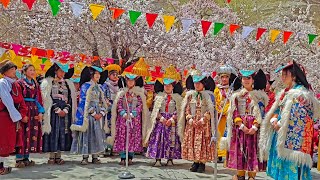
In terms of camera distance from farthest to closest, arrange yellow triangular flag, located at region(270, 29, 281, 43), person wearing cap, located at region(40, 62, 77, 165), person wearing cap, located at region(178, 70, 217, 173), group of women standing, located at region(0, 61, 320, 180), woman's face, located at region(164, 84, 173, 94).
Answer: yellow triangular flag, located at region(270, 29, 281, 43) < woman's face, located at region(164, 84, 173, 94) < person wearing cap, located at region(40, 62, 77, 165) < person wearing cap, located at region(178, 70, 217, 173) < group of women standing, located at region(0, 61, 320, 180)

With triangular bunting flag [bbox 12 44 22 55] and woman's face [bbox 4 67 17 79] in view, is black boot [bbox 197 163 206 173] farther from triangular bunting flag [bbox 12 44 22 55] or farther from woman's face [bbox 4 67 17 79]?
triangular bunting flag [bbox 12 44 22 55]

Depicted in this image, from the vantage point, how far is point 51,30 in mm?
13750

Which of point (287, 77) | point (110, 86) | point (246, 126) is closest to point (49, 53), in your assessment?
point (110, 86)

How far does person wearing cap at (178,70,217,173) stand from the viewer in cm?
673

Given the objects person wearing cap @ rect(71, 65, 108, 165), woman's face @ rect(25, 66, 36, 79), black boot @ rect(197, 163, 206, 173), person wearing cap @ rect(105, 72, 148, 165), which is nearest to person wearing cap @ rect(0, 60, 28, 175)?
woman's face @ rect(25, 66, 36, 79)

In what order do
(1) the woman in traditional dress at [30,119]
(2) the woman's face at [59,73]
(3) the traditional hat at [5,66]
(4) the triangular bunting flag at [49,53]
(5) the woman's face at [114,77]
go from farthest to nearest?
(4) the triangular bunting flag at [49,53] → (5) the woman's face at [114,77] → (2) the woman's face at [59,73] → (1) the woman in traditional dress at [30,119] → (3) the traditional hat at [5,66]

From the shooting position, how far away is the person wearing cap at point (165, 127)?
7.17 metres

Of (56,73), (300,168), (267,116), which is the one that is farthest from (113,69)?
(300,168)

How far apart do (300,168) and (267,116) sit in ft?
2.48

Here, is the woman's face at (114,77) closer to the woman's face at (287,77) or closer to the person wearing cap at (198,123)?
the person wearing cap at (198,123)

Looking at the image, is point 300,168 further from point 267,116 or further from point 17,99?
point 17,99

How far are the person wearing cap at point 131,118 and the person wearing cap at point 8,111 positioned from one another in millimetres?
1731

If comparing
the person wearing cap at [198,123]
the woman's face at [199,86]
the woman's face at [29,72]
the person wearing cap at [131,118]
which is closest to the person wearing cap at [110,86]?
the person wearing cap at [131,118]

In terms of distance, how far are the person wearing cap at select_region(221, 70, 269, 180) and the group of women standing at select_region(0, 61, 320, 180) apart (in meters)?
0.01
